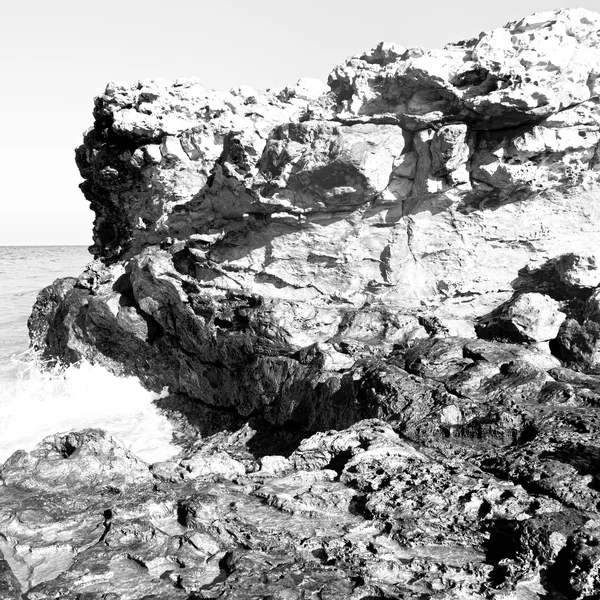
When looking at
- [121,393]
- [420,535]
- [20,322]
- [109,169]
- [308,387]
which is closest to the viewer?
[420,535]

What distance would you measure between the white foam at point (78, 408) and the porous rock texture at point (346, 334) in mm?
514

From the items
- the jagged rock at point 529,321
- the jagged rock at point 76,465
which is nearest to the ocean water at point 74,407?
the jagged rock at point 76,465

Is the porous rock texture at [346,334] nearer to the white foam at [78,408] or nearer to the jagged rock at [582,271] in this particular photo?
the jagged rock at [582,271]

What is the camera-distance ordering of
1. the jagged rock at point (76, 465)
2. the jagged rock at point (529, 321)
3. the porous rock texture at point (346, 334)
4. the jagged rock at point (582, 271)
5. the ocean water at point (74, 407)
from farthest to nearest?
the ocean water at point (74, 407) → the jagged rock at point (582, 271) → the jagged rock at point (529, 321) → the jagged rock at point (76, 465) → the porous rock texture at point (346, 334)

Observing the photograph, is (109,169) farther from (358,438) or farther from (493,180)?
(358,438)

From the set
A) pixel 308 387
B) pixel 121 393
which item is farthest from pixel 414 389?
pixel 121 393

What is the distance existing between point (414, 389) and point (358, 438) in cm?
171

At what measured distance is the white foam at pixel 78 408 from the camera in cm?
1477

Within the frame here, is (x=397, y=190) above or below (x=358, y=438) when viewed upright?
above

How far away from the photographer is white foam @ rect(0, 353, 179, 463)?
→ 14.8 metres

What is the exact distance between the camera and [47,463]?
747cm

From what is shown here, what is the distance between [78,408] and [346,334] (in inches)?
314

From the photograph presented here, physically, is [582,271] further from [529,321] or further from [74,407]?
[74,407]

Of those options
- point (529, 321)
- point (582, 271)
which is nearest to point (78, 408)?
point (529, 321)
